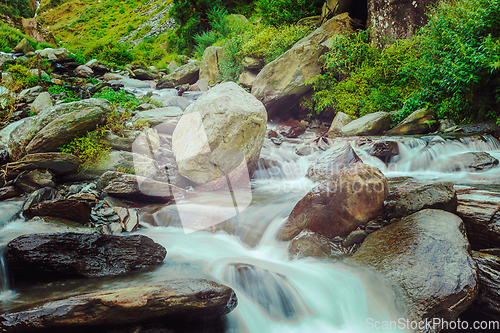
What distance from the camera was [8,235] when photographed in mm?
3408

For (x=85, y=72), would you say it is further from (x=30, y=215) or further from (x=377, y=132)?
(x=377, y=132)

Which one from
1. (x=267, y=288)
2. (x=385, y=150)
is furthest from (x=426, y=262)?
(x=385, y=150)

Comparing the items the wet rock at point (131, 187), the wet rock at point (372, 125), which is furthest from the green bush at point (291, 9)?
Result: the wet rock at point (131, 187)

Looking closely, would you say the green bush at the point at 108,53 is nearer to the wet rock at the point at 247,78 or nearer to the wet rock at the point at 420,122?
the wet rock at the point at 247,78

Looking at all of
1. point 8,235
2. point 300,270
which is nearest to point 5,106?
point 8,235

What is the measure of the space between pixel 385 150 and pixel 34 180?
303 inches

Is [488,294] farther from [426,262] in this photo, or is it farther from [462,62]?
[462,62]

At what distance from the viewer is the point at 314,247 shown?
344 cm

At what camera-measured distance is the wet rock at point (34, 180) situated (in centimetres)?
479

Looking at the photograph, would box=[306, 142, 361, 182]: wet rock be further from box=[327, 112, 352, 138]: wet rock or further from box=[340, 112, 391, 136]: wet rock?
box=[327, 112, 352, 138]: wet rock

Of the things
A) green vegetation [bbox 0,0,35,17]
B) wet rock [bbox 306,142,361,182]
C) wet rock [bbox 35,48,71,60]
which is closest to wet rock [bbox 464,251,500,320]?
wet rock [bbox 306,142,361,182]

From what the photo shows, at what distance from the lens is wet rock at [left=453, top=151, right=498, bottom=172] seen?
5.43 m

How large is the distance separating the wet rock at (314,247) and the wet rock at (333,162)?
214 centimetres

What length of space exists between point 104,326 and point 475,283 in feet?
10.4
